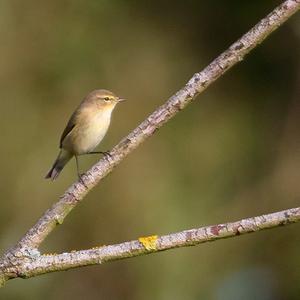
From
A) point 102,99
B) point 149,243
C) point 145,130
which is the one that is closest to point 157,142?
point 102,99

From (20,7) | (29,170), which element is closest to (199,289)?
(29,170)

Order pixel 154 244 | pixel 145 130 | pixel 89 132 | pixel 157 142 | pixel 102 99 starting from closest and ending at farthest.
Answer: pixel 154 244 → pixel 145 130 → pixel 89 132 → pixel 102 99 → pixel 157 142

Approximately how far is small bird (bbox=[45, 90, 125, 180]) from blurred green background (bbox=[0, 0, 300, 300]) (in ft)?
8.21

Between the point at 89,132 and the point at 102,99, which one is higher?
the point at 102,99

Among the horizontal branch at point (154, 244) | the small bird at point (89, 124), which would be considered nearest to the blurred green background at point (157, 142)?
the small bird at point (89, 124)

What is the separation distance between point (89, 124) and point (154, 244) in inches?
93.5

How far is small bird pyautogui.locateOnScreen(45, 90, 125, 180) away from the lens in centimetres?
496

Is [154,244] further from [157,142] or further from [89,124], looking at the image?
[157,142]

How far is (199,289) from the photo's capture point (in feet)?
28.9

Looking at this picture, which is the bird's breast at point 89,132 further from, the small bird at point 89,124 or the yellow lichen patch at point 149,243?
the yellow lichen patch at point 149,243

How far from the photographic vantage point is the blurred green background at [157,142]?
27.1 ft

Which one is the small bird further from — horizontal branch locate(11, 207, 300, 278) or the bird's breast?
horizontal branch locate(11, 207, 300, 278)

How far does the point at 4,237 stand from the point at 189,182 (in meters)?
2.16

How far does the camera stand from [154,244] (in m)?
2.69
